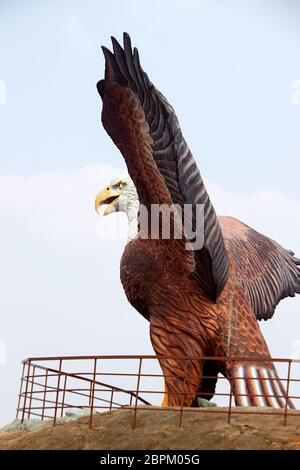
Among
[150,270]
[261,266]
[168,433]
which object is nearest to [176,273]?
[150,270]

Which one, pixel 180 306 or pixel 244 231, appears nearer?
pixel 180 306

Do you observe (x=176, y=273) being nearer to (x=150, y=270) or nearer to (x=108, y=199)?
(x=150, y=270)

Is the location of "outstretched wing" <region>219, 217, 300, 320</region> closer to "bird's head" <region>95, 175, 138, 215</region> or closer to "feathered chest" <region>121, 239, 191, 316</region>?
"feathered chest" <region>121, 239, 191, 316</region>

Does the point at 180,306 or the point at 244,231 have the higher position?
the point at 244,231

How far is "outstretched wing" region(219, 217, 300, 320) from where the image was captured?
11.9 m

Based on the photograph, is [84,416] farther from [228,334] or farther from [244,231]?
[244,231]

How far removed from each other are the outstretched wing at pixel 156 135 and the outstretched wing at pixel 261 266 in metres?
1.63

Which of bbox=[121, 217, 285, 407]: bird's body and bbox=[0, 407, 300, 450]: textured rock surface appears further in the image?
bbox=[121, 217, 285, 407]: bird's body

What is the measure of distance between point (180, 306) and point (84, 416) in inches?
107

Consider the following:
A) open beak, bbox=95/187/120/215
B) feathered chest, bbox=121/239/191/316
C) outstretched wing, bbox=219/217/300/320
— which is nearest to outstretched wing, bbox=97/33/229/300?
feathered chest, bbox=121/239/191/316

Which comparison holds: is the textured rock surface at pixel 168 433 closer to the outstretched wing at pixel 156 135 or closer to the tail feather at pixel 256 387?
the tail feather at pixel 256 387

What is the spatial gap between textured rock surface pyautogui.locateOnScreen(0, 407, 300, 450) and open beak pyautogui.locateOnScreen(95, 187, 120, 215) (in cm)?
444
